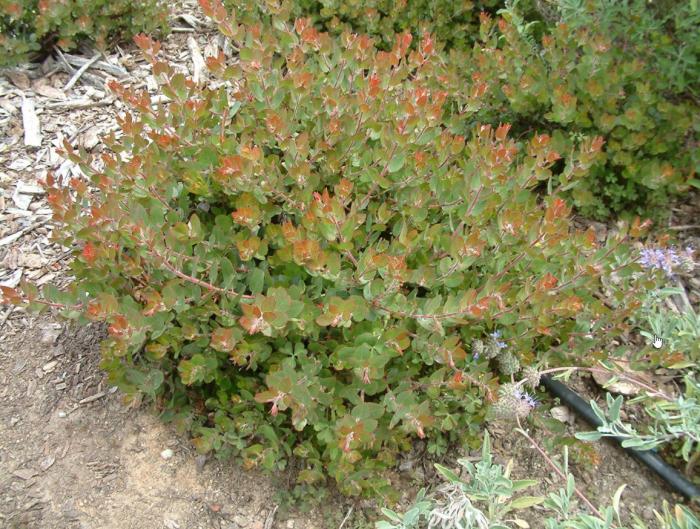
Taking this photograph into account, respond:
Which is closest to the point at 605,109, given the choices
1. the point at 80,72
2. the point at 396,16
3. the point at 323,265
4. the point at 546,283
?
the point at 546,283

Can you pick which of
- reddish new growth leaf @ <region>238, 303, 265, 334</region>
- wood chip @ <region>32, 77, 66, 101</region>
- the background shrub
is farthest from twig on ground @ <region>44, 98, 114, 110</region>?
reddish new growth leaf @ <region>238, 303, 265, 334</region>

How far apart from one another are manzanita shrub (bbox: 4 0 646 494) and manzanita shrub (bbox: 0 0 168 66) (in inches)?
59.8

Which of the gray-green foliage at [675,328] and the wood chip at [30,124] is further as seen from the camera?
the wood chip at [30,124]

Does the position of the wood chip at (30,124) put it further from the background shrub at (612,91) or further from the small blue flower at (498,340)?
the small blue flower at (498,340)

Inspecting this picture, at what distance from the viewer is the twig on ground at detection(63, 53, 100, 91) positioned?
139 inches

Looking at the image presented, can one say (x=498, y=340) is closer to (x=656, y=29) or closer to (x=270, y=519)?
(x=270, y=519)

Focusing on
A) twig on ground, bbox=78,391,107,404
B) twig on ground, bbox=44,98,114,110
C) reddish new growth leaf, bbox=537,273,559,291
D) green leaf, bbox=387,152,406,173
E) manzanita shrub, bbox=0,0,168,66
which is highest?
green leaf, bbox=387,152,406,173

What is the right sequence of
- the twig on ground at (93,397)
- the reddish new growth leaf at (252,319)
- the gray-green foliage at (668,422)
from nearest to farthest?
the reddish new growth leaf at (252,319)
the gray-green foliage at (668,422)
the twig on ground at (93,397)

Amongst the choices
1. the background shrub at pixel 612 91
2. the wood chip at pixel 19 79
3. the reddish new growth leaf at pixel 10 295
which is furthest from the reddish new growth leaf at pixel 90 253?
the wood chip at pixel 19 79

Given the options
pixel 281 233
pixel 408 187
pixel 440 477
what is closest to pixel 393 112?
pixel 408 187

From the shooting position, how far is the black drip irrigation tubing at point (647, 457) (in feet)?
7.23

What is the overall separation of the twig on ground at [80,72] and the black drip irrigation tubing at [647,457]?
2.91m

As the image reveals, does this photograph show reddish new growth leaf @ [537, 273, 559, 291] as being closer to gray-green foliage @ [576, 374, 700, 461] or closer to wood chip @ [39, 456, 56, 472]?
gray-green foliage @ [576, 374, 700, 461]

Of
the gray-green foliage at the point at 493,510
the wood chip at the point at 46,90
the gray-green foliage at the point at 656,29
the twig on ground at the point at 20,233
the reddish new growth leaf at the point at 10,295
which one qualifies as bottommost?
the twig on ground at the point at 20,233
